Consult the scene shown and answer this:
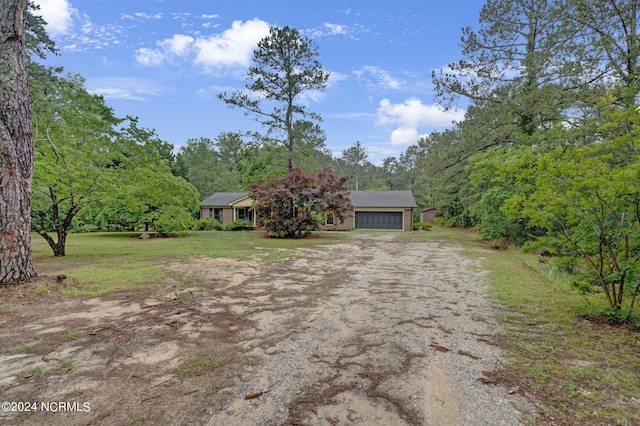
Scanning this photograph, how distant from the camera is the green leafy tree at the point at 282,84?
1864cm

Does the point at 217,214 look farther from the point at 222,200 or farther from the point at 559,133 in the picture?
the point at 559,133

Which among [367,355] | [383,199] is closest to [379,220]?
[383,199]

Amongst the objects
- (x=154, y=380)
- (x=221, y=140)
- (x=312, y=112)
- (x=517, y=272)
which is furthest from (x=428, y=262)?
(x=221, y=140)

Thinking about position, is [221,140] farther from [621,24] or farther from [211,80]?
[621,24]

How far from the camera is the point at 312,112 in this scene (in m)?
20.2

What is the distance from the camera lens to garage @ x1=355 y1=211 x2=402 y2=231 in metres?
24.7

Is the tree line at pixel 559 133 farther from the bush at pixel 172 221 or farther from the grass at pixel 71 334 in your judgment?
the bush at pixel 172 221

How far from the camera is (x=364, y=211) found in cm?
2534

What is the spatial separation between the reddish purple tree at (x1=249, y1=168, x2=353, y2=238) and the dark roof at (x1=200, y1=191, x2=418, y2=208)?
8535mm

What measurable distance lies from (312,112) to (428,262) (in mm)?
14134

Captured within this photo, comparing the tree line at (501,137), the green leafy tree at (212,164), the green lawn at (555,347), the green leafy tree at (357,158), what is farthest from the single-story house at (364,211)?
the green leafy tree at (357,158)

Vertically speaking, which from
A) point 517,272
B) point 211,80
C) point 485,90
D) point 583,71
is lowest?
point 517,272

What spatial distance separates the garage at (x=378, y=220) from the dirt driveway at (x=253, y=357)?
1922 centimetres

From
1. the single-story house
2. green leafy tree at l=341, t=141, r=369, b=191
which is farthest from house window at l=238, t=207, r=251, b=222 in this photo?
green leafy tree at l=341, t=141, r=369, b=191
